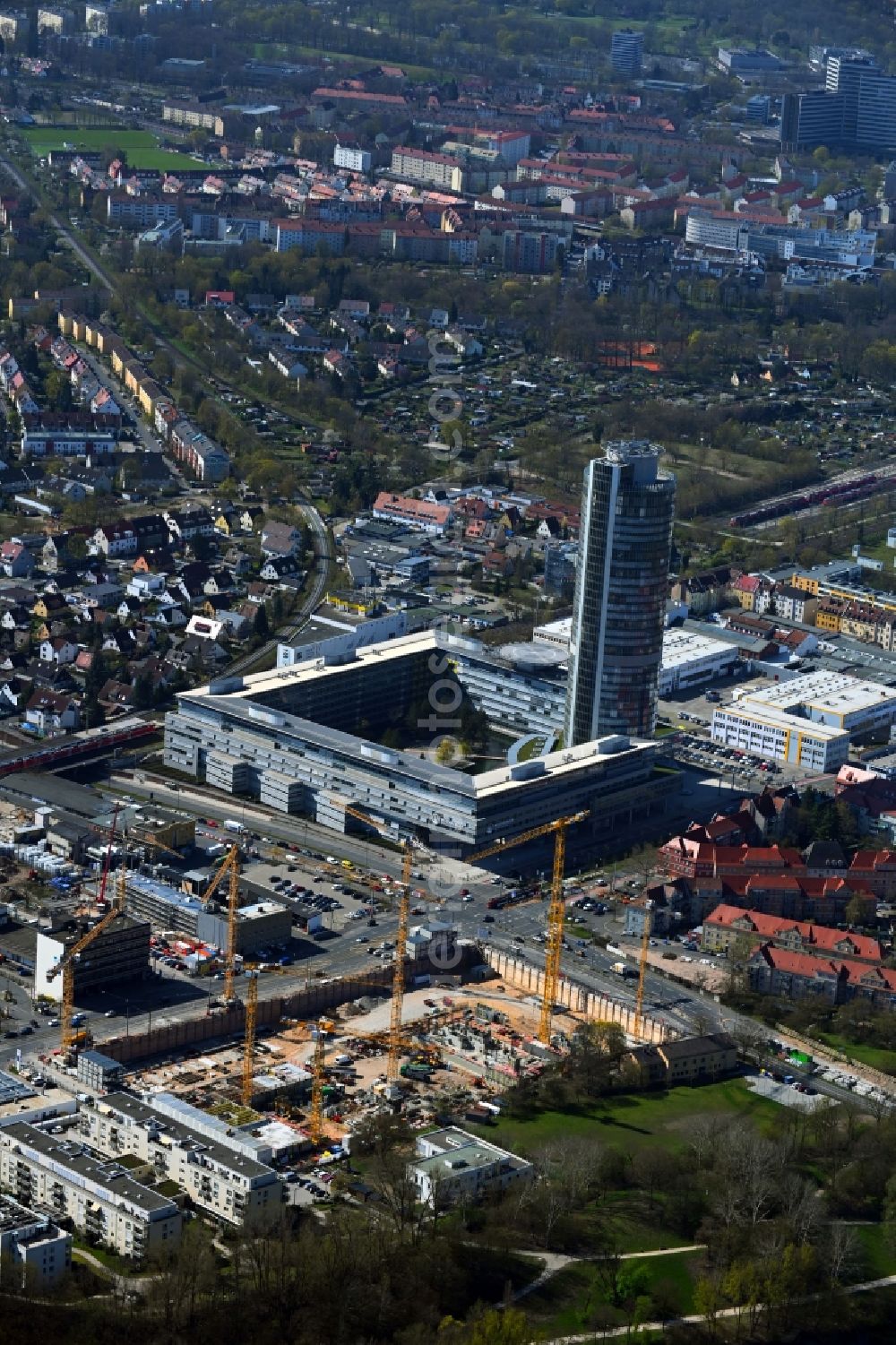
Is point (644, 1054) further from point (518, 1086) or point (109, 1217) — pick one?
point (109, 1217)

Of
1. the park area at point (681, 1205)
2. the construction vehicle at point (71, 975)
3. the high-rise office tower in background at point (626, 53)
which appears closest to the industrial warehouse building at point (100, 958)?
the construction vehicle at point (71, 975)

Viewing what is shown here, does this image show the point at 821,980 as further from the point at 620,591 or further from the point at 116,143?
the point at 116,143

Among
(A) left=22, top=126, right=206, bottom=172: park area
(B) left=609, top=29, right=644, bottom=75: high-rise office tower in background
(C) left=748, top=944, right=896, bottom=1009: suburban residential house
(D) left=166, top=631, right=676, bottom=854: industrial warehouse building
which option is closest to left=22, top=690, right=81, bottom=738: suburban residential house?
(D) left=166, top=631, right=676, bottom=854: industrial warehouse building

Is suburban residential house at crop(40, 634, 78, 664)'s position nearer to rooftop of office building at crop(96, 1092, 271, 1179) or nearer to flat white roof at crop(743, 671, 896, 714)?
flat white roof at crop(743, 671, 896, 714)

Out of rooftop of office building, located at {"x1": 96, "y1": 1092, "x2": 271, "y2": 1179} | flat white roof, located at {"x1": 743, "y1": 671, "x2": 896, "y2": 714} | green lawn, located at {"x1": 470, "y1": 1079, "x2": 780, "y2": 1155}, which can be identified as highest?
flat white roof, located at {"x1": 743, "y1": 671, "x2": 896, "y2": 714}

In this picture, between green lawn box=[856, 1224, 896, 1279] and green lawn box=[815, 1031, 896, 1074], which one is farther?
green lawn box=[815, 1031, 896, 1074]

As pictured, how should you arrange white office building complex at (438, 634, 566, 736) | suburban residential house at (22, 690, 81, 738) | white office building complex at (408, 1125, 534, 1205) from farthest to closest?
white office building complex at (438, 634, 566, 736) → suburban residential house at (22, 690, 81, 738) → white office building complex at (408, 1125, 534, 1205)

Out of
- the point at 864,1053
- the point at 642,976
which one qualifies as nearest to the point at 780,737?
the point at 642,976
